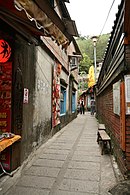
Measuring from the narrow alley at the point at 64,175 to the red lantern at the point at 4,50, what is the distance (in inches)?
110

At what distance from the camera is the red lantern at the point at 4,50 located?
13.9 feet

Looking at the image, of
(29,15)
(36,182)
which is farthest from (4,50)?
(36,182)

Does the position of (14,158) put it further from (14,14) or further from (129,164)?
(14,14)

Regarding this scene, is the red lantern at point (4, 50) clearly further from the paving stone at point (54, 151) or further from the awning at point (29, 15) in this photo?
the paving stone at point (54, 151)

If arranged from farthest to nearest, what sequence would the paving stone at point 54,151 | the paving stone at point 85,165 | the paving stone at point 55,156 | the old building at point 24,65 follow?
the paving stone at point 54,151 < the paving stone at point 55,156 < the paving stone at point 85,165 < the old building at point 24,65

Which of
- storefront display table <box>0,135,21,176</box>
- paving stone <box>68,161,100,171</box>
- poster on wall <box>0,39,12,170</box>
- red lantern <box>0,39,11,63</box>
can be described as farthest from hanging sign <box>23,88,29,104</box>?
paving stone <box>68,161,100,171</box>

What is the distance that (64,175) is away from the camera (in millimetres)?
4664

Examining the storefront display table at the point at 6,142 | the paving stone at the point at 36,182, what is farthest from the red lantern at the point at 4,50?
the paving stone at the point at 36,182

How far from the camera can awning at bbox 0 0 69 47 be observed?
288 centimetres

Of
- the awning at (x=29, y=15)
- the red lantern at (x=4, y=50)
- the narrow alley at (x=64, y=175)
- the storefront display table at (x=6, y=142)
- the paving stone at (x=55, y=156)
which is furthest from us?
the paving stone at (x=55, y=156)

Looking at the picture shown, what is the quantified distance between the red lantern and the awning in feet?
2.23

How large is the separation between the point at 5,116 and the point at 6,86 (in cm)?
76

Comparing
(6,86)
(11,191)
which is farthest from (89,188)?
(6,86)

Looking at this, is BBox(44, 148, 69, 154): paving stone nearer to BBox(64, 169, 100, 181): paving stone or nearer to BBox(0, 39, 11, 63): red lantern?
BBox(64, 169, 100, 181): paving stone
